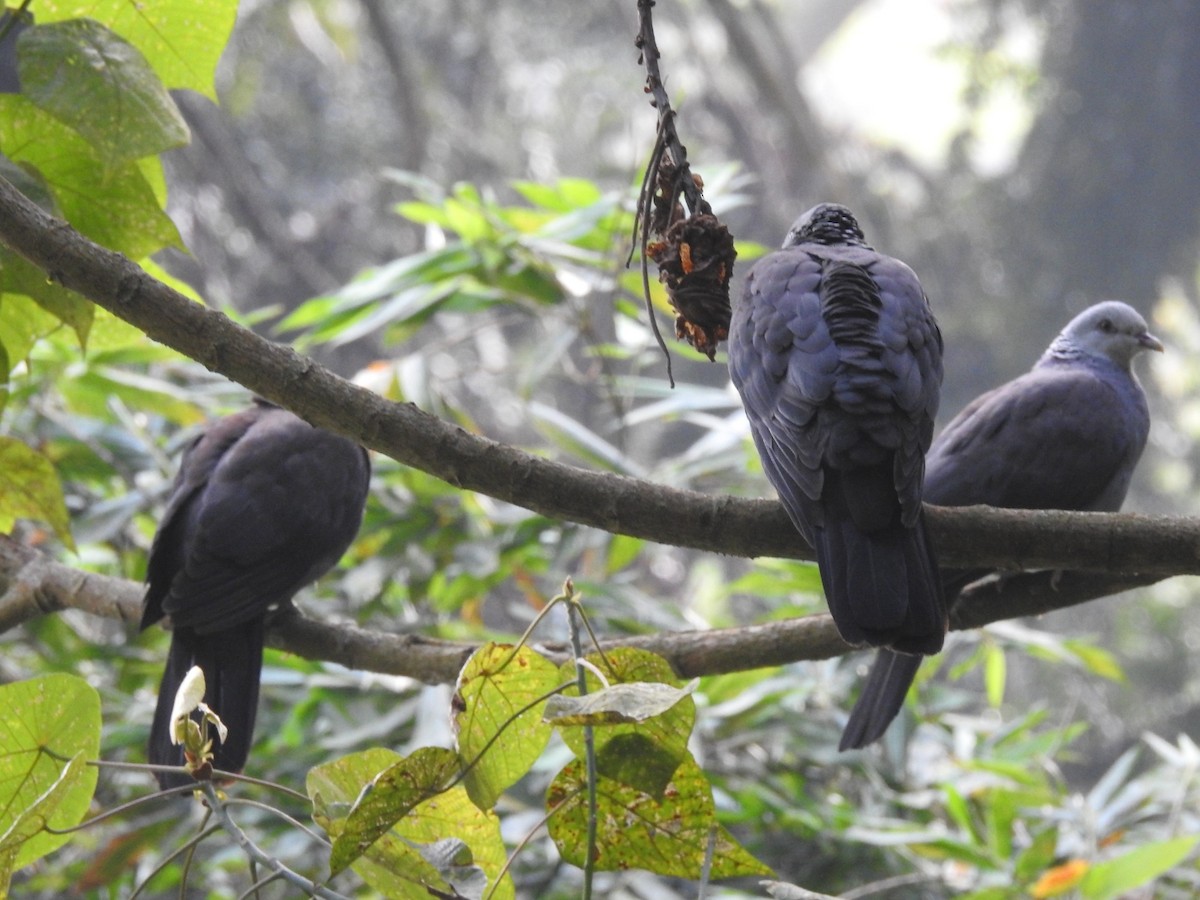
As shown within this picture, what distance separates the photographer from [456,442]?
1.44 meters

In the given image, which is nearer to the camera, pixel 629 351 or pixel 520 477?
pixel 520 477

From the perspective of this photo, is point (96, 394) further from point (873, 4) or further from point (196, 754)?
point (873, 4)

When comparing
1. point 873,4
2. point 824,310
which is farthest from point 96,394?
point 873,4

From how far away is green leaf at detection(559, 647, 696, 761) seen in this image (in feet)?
3.67

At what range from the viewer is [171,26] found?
5.32 ft

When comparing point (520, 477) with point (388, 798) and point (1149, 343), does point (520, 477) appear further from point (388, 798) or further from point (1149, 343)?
point (1149, 343)

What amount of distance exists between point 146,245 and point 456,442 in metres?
0.54

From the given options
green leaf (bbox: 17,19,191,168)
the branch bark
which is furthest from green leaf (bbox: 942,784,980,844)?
green leaf (bbox: 17,19,191,168)

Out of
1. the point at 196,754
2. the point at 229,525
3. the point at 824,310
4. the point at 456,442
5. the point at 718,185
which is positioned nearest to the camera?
the point at 196,754

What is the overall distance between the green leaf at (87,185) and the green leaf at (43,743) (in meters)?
0.66

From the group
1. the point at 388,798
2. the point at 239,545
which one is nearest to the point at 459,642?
the point at 239,545

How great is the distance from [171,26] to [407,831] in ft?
3.76

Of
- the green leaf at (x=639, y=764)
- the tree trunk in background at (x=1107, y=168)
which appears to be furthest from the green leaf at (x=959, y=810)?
the tree trunk in background at (x=1107, y=168)

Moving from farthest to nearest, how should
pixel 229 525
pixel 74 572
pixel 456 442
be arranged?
pixel 229 525
pixel 74 572
pixel 456 442
